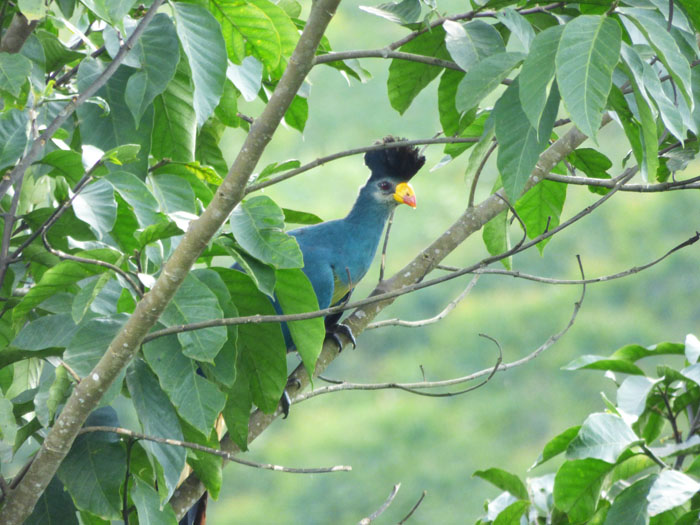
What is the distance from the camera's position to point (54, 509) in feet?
4.18

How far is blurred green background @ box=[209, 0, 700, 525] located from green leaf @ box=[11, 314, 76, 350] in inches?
278

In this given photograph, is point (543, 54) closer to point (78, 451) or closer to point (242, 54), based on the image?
point (242, 54)

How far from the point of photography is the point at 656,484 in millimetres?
1432

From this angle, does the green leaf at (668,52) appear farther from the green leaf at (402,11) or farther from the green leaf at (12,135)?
the green leaf at (12,135)

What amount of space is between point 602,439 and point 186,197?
0.82m

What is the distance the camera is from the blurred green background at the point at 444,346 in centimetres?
855

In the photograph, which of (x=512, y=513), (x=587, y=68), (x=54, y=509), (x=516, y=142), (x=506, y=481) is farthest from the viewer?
(x=506, y=481)

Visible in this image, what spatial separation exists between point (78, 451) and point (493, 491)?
765 cm

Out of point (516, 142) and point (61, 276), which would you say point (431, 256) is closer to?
point (516, 142)

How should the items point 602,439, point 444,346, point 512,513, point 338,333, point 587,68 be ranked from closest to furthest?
point 587,68 → point 602,439 → point 512,513 → point 338,333 → point 444,346

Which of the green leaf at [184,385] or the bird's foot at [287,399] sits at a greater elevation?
the green leaf at [184,385]

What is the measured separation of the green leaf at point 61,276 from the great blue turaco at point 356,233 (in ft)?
3.78

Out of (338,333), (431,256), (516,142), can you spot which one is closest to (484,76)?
(516,142)

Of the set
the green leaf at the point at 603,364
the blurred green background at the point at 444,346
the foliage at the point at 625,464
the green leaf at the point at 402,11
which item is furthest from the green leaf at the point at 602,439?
the blurred green background at the point at 444,346
